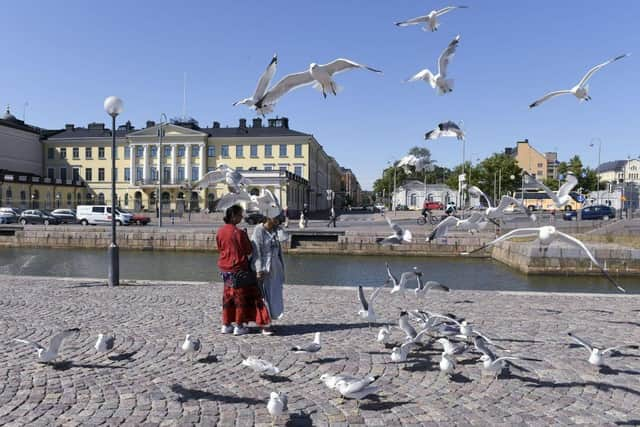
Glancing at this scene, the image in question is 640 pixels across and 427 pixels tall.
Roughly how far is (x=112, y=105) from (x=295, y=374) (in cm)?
930

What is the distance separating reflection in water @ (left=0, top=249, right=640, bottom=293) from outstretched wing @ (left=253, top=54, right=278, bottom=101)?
42.0ft

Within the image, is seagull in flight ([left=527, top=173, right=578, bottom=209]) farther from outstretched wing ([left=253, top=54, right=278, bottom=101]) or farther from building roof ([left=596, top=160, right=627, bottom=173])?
building roof ([left=596, top=160, right=627, bottom=173])

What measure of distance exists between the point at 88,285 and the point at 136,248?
1903cm

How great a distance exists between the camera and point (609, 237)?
84.1 ft

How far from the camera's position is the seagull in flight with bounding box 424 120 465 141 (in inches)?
244

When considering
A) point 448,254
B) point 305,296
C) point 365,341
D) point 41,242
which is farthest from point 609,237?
point 41,242

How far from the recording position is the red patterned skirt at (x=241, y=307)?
7262mm

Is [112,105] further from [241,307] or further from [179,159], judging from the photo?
[179,159]

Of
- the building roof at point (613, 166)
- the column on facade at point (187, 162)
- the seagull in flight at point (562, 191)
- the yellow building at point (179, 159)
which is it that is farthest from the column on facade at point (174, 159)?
the building roof at point (613, 166)

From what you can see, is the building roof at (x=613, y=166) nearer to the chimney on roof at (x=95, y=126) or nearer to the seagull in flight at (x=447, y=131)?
the chimney on roof at (x=95, y=126)

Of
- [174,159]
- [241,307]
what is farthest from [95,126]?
[241,307]

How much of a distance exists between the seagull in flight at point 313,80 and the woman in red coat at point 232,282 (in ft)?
6.36

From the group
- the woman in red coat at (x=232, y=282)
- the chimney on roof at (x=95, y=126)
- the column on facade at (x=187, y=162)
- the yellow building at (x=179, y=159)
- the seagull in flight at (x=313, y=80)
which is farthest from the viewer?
the chimney on roof at (x=95, y=126)

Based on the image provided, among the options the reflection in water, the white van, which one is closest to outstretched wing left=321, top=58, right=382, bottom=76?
the reflection in water
